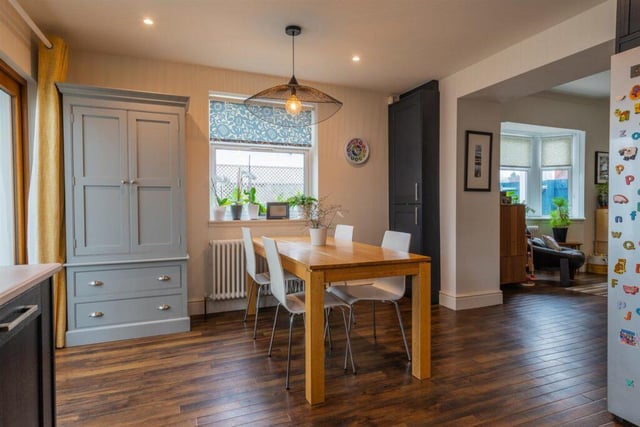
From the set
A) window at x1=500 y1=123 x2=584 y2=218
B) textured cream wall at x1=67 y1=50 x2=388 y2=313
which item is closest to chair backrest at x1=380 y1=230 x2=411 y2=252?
textured cream wall at x1=67 y1=50 x2=388 y2=313

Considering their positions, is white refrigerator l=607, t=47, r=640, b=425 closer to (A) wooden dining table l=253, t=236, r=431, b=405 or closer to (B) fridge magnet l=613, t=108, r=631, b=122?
(B) fridge magnet l=613, t=108, r=631, b=122

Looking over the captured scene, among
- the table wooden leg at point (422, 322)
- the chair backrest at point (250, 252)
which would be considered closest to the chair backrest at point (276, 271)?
the chair backrest at point (250, 252)

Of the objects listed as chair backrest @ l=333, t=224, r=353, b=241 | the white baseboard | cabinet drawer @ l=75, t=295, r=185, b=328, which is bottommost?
the white baseboard

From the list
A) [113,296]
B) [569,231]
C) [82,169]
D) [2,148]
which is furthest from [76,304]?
[569,231]

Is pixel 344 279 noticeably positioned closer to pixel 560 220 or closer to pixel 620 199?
pixel 620 199

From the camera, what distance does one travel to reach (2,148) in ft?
8.40

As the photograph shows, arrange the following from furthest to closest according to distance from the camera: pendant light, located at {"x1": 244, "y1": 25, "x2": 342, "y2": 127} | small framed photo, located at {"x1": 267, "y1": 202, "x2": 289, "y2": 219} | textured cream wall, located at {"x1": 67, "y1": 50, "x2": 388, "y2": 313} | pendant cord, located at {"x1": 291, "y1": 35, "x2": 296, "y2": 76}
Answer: small framed photo, located at {"x1": 267, "y1": 202, "x2": 289, "y2": 219}, textured cream wall, located at {"x1": 67, "y1": 50, "x2": 388, "y2": 313}, pendant cord, located at {"x1": 291, "y1": 35, "x2": 296, "y2": 76}, pendant light, located at {"x1": 244, "y1": 25, "x2": 342, "y2": 127}

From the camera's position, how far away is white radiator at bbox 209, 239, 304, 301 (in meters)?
3.54

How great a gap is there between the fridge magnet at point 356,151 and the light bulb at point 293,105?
177cm

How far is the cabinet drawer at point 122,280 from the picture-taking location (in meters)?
2.82

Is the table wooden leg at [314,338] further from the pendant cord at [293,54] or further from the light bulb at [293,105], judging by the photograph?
the pendant cord at [293,54]

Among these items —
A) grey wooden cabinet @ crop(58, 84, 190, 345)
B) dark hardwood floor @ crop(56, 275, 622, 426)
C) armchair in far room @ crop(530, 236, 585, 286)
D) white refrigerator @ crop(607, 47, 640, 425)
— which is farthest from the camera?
armchair in far room @ crop(530, 236, 585, 286)

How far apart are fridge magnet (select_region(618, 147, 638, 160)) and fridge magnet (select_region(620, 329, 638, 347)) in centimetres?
85

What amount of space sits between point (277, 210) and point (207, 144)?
1009 millimetres
